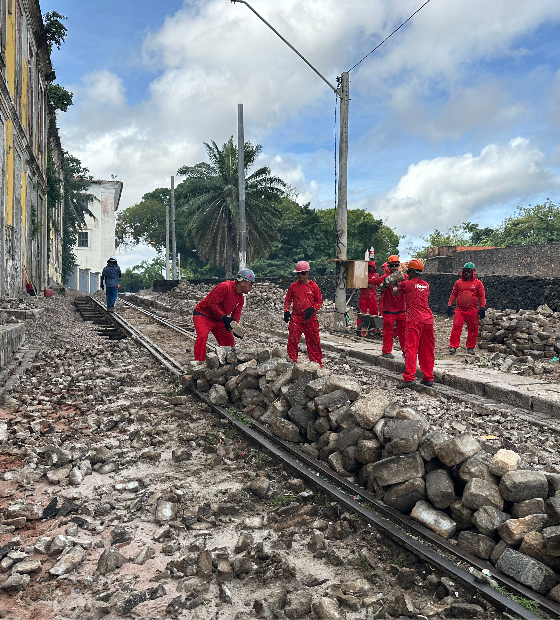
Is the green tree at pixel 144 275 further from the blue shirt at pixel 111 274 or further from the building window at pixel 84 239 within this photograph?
the blue shirt at pixel 111 274

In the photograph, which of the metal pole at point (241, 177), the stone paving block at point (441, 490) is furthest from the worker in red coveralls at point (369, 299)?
the stone paving block at point (441, 490)

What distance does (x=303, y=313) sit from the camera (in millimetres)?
8914

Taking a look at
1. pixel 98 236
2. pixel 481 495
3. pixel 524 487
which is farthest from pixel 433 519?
pixel 98 236

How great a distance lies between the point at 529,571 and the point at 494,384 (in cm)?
503

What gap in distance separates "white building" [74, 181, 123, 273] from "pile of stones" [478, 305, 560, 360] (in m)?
52.3

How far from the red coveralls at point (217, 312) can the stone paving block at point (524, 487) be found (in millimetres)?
5053

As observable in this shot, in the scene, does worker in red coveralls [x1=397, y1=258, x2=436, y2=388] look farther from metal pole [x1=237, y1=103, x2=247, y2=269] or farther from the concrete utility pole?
metal pole [x1=237, y1=103, x2=247, y2=269]

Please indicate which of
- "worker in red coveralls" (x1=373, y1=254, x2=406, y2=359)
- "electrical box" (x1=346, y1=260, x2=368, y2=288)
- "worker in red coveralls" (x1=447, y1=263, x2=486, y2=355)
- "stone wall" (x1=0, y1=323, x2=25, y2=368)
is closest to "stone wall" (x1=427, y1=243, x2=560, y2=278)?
"electrical box" (x1=346, y1=260, x2=368, y2=288)

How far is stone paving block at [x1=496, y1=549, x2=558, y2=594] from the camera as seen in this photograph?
307cm

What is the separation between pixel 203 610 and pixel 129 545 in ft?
2.85

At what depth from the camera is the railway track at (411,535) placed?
2.94 m

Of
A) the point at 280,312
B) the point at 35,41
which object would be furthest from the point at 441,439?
the point at 35,41

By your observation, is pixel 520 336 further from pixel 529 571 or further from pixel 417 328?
pixel 529 571

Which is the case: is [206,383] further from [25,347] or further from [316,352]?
[25,347]
